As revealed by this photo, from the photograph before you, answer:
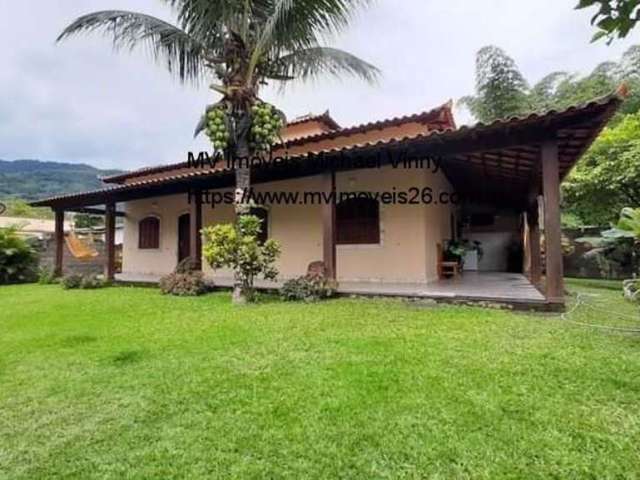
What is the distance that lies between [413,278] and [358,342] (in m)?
5.12

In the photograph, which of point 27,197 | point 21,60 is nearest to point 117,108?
point 21,60

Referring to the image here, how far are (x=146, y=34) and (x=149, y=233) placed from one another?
27.7ft

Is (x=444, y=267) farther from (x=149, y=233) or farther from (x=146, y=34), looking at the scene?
(x=149, y=233)

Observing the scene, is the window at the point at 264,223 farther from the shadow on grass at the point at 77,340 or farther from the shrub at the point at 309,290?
the shadow on grass at the point at 77,340

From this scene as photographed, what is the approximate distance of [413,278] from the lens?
9.80m

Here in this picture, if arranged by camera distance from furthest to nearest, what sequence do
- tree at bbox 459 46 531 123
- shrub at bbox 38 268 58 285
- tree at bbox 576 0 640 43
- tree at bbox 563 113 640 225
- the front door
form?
tree at bbox 459 46 531 123 → the front door → shrub at bbox 38 268 58 285 → tree at bbox 563 113 640 225 → tree at bbox 576 0 640 43

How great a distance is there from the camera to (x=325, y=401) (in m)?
3.29

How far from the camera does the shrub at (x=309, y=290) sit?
8383 mm

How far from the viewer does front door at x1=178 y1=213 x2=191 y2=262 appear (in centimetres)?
1402

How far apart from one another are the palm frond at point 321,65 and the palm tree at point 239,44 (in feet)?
0.06

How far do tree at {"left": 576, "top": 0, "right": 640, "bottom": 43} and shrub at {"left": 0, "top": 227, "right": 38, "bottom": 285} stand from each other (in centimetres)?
1710

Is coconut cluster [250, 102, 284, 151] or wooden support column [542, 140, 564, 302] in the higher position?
coconut cluster [250, 102, 284, 151]

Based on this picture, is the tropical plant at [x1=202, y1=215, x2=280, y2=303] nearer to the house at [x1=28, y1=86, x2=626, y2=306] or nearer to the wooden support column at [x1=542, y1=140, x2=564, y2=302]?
the house at [x1=28, y1=86, x2=626, y2=306]

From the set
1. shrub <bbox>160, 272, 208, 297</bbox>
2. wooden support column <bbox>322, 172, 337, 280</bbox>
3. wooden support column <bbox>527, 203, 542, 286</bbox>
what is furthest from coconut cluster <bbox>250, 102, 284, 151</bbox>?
wooden support column <bbox>527, 203, 542, 286</bbox>
